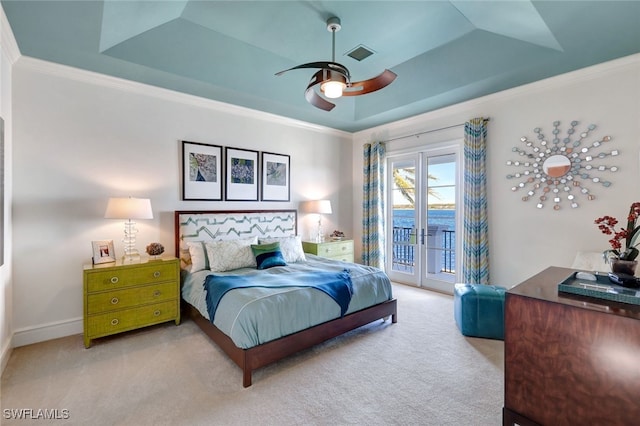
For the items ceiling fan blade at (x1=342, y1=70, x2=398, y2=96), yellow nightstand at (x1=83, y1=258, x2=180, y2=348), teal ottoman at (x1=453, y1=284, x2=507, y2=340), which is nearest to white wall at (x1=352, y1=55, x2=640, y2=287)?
teal ottoman at (x1=453, y1=284, x2=507, y2=340)

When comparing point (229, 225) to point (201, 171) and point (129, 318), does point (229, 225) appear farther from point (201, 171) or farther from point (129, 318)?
point (129, 318)

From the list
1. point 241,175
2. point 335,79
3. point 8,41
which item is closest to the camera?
point 335,79

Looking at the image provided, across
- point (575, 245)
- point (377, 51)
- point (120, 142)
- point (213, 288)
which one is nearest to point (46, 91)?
point (120, 142)

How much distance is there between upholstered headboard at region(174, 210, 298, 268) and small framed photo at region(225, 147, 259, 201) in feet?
0.89

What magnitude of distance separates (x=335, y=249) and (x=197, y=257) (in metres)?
2.41

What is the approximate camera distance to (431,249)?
500 centimetres

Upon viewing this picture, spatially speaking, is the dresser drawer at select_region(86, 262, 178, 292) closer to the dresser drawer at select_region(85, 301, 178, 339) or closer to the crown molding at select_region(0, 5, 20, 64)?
the dresser drawer at select_region(85, 301, 178, 339)

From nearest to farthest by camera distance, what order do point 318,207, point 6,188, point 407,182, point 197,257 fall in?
point 6,188 < point 197,257 < point 318,207 < point 407,182

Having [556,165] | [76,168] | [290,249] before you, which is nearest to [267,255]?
[290,249]

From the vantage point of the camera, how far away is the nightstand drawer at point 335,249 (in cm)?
500

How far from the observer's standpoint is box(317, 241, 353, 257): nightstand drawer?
197 inches

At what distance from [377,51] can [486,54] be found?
1.24 metres

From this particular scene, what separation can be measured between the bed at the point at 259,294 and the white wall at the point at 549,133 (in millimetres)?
1990

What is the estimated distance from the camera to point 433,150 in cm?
491
